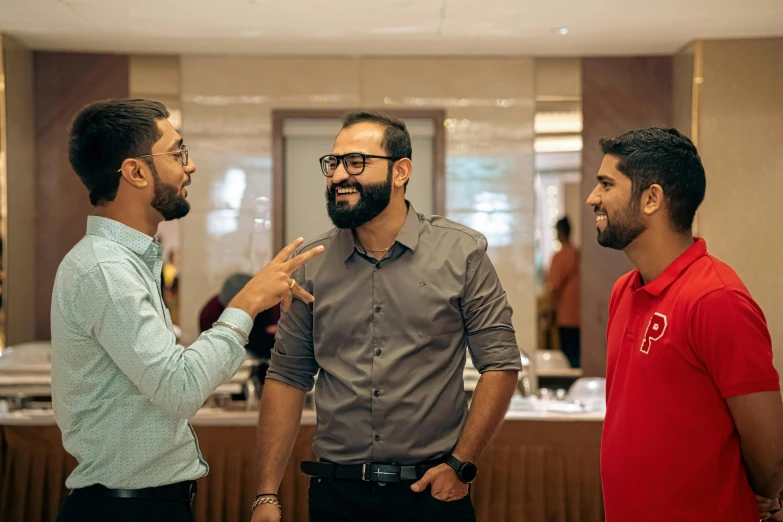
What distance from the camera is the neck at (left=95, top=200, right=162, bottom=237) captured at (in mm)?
1815

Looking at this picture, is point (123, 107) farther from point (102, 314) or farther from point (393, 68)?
point (393, 68)

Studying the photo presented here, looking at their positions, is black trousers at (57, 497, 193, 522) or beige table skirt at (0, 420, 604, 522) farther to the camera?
beige table skirt at (0, 420, 604, 522)

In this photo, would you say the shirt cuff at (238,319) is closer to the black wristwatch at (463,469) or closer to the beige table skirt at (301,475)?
the black wristwatch at (463,469)

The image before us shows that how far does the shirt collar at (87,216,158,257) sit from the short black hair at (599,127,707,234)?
1.10 metres

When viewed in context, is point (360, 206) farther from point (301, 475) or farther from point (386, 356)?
point (301, 475)

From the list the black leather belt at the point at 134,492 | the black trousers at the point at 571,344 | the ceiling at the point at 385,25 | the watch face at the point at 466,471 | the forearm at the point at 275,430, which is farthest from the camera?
the black trousers at the point at 571,344

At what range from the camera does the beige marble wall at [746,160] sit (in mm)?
5699

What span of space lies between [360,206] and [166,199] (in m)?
0.49

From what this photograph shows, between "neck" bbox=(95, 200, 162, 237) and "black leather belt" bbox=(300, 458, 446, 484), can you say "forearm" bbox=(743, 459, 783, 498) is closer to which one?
"black leather belt" bbox=(300, 458, 446, 484)

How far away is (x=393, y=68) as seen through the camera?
6219 millimetres

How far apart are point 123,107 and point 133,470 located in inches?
30.3

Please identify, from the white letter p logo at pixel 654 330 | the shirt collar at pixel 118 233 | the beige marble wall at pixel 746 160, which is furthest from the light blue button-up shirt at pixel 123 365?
the beige marble wall at pixel 746 160

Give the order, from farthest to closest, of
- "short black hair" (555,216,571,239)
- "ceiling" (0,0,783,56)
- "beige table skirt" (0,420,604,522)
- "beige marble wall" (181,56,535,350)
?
"short black hair" (555,216,571,239) < "beige marble wall" (181,56,535,350) < "ceiling" (0,0,783,56) < "beige table skirt" (0,420,604,522)

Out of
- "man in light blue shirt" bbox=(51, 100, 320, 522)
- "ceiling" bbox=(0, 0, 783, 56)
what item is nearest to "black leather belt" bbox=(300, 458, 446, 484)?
"man in light blue shirt" bbox=(51, 100, 320, 522)
